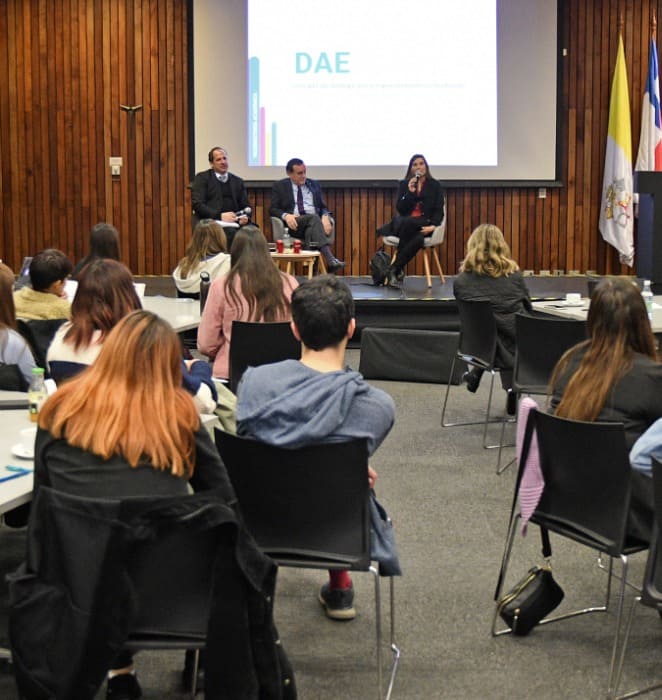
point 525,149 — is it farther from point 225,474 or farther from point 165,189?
point 225,474

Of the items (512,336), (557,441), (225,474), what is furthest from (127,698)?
(512,336)

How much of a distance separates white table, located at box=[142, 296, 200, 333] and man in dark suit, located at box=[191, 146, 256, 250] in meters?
3.37

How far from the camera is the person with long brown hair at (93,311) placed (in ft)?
12.5

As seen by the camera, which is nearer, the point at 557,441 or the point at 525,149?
the point at 557,441

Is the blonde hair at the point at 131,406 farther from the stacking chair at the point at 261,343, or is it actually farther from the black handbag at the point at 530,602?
the stacking chair at the point at 261,343

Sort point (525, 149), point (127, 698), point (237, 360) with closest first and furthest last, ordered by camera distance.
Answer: point (127, 698), point (237, 360), point (525, 149)

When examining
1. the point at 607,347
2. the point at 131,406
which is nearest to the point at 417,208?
the point at 607,347

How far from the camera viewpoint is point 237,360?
5254 mm

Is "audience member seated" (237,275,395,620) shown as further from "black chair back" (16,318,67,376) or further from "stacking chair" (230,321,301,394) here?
"black chair back" (16,318,67,376)

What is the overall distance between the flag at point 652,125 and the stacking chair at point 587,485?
30.4ft

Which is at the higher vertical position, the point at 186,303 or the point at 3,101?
the point at 3,101

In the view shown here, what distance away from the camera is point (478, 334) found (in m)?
6.21

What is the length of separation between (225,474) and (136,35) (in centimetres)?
1023

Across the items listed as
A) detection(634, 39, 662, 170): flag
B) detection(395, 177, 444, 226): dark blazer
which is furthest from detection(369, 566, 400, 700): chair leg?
detection(634, 39, 662, 170): flag
